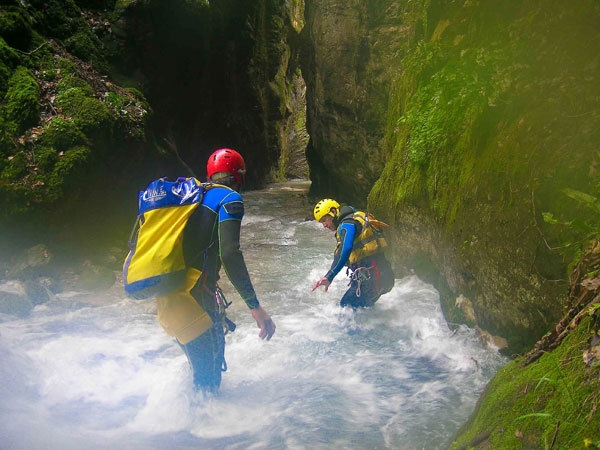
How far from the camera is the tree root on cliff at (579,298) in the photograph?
2.43 metres

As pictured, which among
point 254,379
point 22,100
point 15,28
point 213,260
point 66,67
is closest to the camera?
point 213,260

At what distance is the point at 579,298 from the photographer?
2539mm

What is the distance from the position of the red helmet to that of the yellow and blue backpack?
37 cm

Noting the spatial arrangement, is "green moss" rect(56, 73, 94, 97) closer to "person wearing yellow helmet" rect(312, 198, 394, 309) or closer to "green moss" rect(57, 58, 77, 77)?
"green moss" rect(57, 58, 77, 77)

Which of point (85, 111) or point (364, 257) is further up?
point (85, 111)

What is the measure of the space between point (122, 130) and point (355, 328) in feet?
23.0

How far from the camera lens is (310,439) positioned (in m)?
3.75

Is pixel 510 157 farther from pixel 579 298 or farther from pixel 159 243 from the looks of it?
pixel 159 243

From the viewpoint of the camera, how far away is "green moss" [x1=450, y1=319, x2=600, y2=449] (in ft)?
6.24

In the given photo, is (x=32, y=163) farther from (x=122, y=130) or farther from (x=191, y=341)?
(x=191, y=341)

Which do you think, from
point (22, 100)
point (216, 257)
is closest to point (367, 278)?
point (216, 257)

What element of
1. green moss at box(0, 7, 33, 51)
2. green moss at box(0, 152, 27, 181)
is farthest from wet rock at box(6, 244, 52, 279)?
green moss at box(0, 7, 33, 51)

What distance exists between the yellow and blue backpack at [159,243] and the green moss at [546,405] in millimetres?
2222

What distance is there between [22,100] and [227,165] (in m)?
6.92
